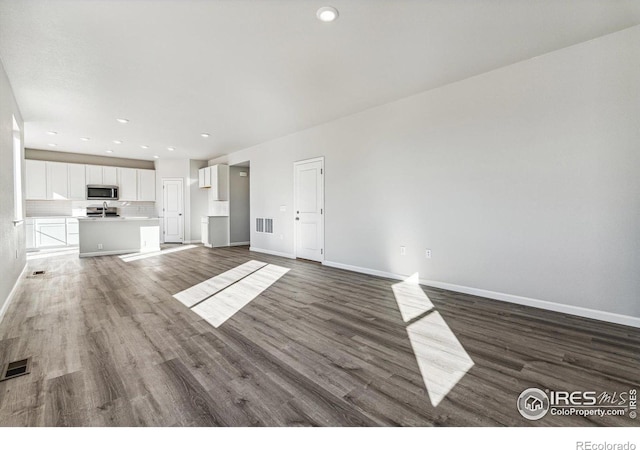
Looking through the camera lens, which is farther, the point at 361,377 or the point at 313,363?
the point at 313,363

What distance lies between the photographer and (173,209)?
918 centimetres

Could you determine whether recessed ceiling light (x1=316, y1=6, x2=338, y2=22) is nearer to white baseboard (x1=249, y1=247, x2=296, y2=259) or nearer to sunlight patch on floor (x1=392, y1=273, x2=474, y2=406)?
sunlight patch on floor (x1=392, y1=273, x2=474, y2=406)

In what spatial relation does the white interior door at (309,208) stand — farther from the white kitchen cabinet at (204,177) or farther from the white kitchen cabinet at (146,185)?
the white kitchen cabinet at (146,185)

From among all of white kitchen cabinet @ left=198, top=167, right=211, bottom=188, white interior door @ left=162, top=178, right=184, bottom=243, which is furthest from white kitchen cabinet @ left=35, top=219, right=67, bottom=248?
white kitchen cabinet @ left=198, top=167, right=211, bottom=188

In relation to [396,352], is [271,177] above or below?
above

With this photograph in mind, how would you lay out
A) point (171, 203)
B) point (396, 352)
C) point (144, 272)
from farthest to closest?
point (171, 203)
point (144, 272)
point (396, 352)

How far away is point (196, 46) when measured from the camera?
113 inches

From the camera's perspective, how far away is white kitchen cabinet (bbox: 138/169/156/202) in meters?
9.01

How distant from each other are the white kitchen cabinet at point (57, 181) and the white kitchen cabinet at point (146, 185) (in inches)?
68.3

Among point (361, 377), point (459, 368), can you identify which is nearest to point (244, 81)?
point (361, 377)

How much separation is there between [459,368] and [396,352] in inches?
17.0

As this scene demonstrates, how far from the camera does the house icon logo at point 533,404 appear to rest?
1486 mm

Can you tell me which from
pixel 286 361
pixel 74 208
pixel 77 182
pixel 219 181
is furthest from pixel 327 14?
pixel 74 208
